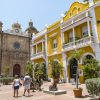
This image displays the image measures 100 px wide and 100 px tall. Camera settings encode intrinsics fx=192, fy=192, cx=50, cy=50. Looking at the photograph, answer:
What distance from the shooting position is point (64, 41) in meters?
24.1

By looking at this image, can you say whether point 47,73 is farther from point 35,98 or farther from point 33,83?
point 35,98

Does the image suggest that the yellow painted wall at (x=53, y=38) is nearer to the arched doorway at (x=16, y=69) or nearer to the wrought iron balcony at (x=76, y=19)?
the wrought iron balcony at (x=76, y=19)

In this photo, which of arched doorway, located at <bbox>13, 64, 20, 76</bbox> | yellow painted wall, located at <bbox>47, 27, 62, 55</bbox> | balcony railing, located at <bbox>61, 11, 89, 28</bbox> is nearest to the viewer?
balcony railing, located at <bbox>61, 11, 89, 28</bbox>


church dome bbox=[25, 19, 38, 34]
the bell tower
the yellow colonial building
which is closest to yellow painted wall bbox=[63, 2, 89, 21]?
the yellow colonial building

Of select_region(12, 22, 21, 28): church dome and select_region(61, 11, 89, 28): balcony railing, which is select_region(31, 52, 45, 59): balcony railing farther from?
select_region(12, 22, 21, 28): church dome

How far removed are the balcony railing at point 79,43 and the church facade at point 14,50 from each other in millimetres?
20178

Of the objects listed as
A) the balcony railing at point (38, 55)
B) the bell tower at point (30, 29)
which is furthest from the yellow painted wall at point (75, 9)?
the bell tower at point (30, 29)

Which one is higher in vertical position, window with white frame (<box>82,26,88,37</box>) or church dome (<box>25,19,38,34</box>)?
church dome (<box>25,19,38,34</box>)

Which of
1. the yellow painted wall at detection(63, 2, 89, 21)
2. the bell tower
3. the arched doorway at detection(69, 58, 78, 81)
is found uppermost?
the bell tower

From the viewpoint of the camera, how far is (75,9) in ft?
77.0

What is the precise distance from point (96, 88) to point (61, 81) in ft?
43.7

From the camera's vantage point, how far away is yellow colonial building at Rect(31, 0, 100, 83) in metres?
19.7

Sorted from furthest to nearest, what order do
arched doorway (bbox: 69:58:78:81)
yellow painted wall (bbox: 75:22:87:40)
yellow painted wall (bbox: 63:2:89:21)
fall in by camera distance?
arched doorway (bbox: 69:58:78:81), yellow painted wall (bbox: 63:2:89:21), yellow painted wall (bbox: 75:22:87:40)

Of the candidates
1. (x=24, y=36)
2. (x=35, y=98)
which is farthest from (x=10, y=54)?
(x=35, y=98)
